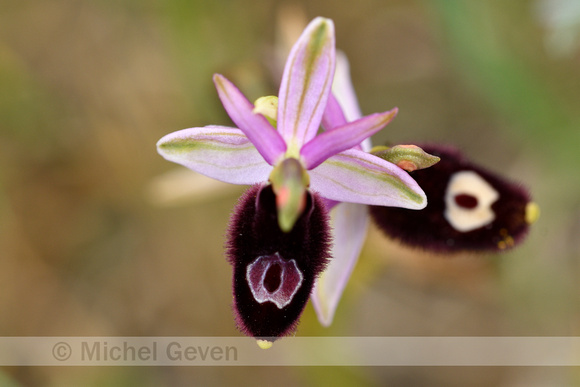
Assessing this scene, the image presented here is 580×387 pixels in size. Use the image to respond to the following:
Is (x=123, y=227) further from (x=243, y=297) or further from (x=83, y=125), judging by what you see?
(x=243, y=297)

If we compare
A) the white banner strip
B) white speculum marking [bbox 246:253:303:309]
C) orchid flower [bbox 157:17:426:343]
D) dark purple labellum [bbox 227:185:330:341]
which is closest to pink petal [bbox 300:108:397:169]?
orchid flower [bbox 157:17:426:343]

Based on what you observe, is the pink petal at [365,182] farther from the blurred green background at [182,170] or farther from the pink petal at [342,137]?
the blurred green background at [182,170]

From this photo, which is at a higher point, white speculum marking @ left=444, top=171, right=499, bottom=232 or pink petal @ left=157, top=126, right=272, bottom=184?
pink petal @ left=157, top=126, right=272, bottom=184

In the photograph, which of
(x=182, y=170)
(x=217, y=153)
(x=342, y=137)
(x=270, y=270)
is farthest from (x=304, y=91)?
(x=182, y=170)

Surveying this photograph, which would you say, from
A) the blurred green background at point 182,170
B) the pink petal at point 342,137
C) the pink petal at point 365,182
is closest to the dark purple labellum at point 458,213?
the pink petal at point 365,182

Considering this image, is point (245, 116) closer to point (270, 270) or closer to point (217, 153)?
point (217, 153)

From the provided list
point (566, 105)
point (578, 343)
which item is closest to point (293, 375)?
point (578, 343)

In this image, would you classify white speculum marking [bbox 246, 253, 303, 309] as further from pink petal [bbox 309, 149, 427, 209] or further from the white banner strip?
the white banner strip
